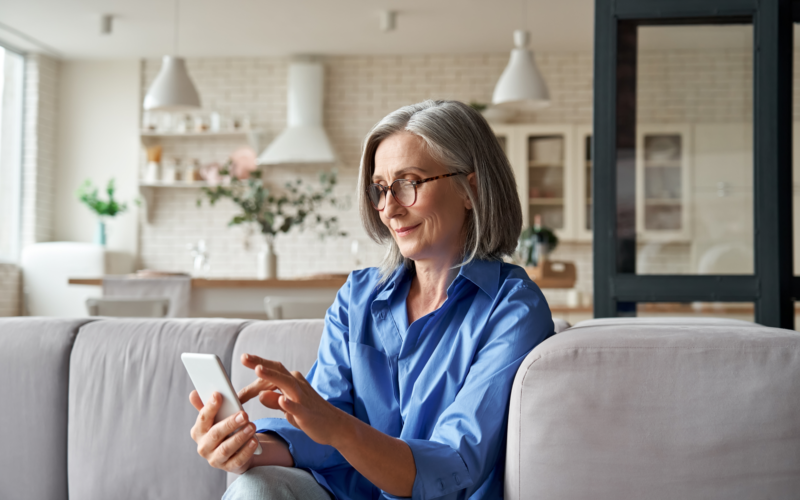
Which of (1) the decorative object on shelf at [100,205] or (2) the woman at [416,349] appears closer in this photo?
(2) the woman at [416,349]

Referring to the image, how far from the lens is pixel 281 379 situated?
1.01 metres

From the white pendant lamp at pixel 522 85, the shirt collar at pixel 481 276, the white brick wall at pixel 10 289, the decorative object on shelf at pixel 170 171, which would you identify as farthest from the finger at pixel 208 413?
the white brick wall at pixel 10 289

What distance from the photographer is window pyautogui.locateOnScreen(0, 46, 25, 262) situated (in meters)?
6.48

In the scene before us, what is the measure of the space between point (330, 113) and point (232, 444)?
5904mm

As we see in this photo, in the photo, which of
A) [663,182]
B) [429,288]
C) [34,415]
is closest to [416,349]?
[429,288]

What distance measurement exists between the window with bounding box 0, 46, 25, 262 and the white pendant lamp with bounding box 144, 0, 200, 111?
8.38 feet

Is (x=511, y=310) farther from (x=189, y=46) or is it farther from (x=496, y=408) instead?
(x=189, y=46)

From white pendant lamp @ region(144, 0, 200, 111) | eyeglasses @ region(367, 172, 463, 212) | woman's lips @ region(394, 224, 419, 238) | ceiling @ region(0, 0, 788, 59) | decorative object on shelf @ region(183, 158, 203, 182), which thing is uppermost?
ceiling @ region(0, 0, 788, 59)

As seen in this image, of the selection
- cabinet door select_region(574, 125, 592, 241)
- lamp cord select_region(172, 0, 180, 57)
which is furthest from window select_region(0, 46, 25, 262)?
cabinet door select_region(574, 125, 592, 241)

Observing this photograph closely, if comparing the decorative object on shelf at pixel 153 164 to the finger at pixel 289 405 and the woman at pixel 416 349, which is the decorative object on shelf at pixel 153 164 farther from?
the finger at pixel 289 405

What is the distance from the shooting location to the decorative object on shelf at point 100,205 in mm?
6414

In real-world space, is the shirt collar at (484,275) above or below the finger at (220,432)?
above

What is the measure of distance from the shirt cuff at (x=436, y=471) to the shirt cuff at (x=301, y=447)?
24 cm

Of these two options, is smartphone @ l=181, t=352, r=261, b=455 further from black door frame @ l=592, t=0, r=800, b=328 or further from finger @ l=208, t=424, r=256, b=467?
black door frame @ l=592, t=0, r=800, b=328
